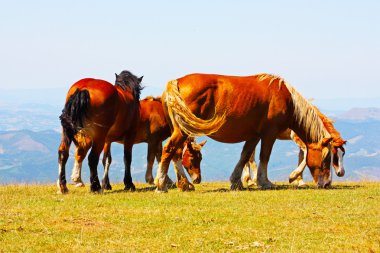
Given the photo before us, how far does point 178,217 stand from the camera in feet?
39.4

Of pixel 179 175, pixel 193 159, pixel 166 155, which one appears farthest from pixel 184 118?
pixel 193 159

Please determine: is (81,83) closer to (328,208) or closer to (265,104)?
(265,104)

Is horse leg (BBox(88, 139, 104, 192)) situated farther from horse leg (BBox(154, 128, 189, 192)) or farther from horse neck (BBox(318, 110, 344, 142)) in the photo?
horse neck (BBox(318, 110, 344, 142))

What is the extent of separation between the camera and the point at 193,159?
22.3 metres

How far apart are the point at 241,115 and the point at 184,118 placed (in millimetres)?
1933

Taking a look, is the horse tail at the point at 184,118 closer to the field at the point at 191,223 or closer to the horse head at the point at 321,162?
the field at the point at 191,223

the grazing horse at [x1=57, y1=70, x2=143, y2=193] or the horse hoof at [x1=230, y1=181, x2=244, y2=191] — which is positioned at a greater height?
the grazing horse at [x1=57, y1=70, x2=143, y2=193]

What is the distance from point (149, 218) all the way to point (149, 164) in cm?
900

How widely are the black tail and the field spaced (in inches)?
65.2

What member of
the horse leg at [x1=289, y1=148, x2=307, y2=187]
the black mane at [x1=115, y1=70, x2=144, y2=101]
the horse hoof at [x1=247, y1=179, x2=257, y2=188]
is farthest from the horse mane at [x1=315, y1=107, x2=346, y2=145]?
the black mane at [x1=115, y1=70, x2=144, y2=101]

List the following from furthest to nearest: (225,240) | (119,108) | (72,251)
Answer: (119,108) → (225,240) → (72,251)

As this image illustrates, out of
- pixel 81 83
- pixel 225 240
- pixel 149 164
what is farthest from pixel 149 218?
pixel 149 164

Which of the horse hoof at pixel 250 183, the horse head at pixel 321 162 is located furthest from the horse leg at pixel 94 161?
the horse head at pixel 321 162

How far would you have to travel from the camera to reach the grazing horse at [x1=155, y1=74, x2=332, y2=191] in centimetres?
1673
